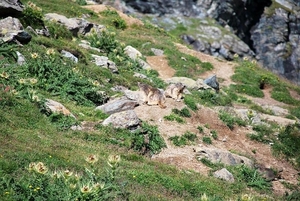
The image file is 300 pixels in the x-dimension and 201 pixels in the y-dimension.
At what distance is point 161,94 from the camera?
1614cm

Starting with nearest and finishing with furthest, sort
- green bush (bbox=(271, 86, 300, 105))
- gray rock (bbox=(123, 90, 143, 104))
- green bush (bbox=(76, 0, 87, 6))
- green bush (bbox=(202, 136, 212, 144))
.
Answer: green bush (bbox=(202, 136, 212, 144)) → gray rock (bbox=(123, 90, 143, 104)) → green bush (bbox=(271, 86, 300, 105)) → green bush (bbox=(76, 0, 87, 6))

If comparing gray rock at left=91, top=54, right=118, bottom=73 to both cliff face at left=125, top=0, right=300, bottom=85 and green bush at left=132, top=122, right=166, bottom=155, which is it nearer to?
green bush at left=132, top=122, right=166, bottom=155

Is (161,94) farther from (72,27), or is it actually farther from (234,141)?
(72,27)

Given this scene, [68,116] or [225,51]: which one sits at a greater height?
[68,116]

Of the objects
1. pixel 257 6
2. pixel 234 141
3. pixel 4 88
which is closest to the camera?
pixel 4 88

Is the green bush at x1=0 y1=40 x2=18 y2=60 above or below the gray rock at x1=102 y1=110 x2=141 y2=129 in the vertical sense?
below

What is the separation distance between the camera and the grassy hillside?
7.27 m

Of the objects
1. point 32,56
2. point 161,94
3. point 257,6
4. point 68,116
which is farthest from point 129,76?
point 257,6

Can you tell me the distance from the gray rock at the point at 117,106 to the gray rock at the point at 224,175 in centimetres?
429

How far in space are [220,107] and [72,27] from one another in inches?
422

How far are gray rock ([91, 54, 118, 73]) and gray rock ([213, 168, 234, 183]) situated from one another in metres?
9.54

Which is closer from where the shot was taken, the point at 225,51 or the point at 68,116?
the point at 68,116

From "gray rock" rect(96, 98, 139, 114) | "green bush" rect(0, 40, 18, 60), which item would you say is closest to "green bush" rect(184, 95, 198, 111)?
"gray rock" rect(96, 98, 139, 114)

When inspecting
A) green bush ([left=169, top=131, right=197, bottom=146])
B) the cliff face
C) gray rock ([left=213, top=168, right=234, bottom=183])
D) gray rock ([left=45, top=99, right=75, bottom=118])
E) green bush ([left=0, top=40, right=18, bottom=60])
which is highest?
gray rock ([left=213, top=168, right=234, bottom=183])
